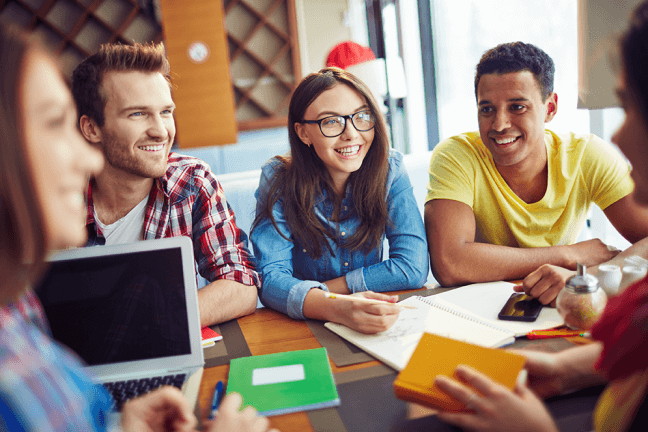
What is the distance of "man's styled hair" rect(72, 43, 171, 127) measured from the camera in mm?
1205

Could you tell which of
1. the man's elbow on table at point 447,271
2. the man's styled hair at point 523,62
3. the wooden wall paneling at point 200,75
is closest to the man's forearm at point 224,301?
the man's elbow on table at point 447,271

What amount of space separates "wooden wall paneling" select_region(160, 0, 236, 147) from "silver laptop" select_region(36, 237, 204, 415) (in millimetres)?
3125

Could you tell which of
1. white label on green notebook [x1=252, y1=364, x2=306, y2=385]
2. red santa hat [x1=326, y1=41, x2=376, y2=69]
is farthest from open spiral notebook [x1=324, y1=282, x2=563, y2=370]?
red santa hat [x1=326, y1=41, x2=376, y2=69]

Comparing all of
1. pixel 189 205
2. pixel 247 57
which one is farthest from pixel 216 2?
pixel 189 205

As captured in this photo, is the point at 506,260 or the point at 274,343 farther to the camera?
the point at 506,260

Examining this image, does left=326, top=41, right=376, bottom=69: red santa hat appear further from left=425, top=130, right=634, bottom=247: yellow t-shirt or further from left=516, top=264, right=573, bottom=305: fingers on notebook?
left=516, top=264, right=573, bottom=305: fingers on notebook

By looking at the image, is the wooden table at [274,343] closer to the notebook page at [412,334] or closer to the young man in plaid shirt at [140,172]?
the notebook page at [412,334]

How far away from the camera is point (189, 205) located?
3.92ft

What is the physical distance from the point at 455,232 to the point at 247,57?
3.54m

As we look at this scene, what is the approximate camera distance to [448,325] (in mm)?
859

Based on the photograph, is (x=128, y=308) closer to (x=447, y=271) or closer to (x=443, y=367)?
(x=443, y=367)

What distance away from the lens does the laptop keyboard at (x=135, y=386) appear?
70cm

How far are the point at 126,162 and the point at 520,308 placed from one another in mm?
993

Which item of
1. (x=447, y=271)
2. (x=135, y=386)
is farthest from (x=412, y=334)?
(x=135, y=386)
